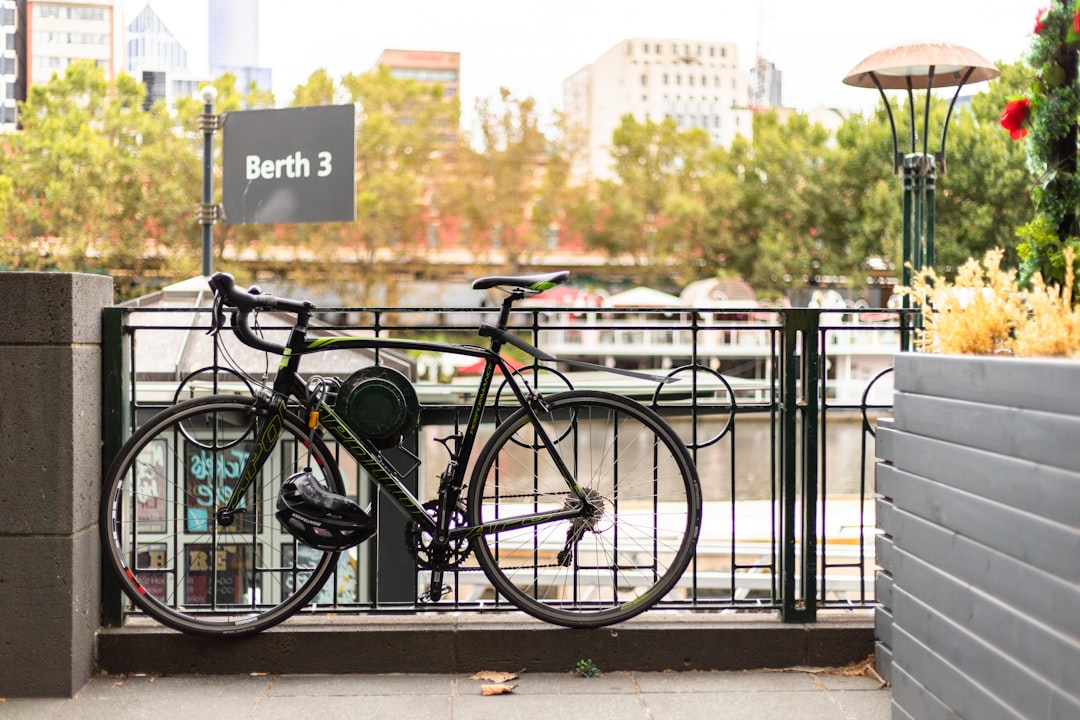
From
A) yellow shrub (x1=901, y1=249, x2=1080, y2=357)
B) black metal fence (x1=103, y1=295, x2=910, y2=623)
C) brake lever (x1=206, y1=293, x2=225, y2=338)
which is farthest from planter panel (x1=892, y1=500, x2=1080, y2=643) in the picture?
brake lever (x1=206, y1=293, x2=225, y2=338)

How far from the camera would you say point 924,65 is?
30.1 ft

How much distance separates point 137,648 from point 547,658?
144 cm

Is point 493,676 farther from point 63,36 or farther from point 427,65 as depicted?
point 427,65

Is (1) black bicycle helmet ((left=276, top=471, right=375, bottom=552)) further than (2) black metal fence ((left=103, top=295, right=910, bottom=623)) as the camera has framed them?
No

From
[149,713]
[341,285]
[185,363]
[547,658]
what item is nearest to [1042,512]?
[547,658]

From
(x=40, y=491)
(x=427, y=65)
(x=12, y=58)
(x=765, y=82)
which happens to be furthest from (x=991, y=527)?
(x=427, y=65)

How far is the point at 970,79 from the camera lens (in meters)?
9.73

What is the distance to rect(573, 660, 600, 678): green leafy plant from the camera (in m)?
3.88

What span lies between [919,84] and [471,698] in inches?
322

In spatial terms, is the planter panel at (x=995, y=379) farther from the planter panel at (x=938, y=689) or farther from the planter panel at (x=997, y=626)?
the planter panel at (x=938, y=689)

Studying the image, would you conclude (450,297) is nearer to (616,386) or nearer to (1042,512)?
(616,386)

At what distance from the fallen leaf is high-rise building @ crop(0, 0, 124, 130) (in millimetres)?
66372

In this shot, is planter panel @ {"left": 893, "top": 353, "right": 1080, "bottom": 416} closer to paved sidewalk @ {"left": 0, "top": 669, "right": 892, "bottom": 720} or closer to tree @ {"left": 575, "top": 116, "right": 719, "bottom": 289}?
paved sidewalk @ {"left": 0, "top": 669, "right": 892, "bottom": 720}

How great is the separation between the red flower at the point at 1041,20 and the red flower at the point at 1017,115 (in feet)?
0.74
